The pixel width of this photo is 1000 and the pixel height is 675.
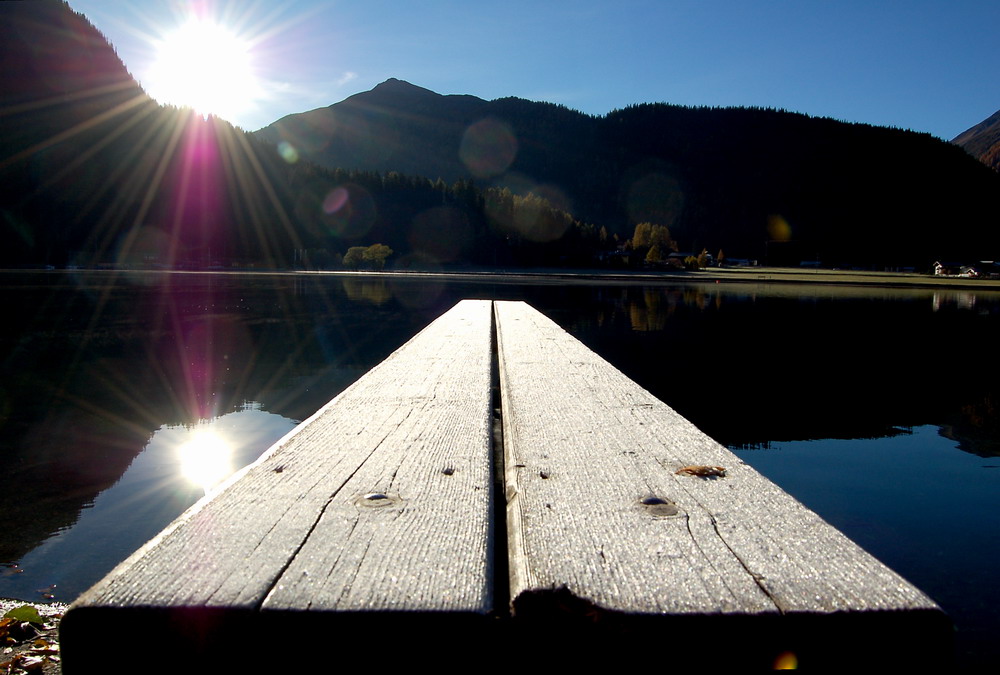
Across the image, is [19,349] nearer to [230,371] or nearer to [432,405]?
[230,371]

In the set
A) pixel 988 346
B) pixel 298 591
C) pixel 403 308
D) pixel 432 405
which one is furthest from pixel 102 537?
pixel 988 346

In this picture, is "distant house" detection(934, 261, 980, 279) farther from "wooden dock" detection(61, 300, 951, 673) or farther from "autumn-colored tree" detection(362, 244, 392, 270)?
"wooden dock" detection(61, 300, 951, 673)

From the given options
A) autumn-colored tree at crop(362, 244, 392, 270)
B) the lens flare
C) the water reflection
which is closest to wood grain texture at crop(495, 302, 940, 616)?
the water reflection

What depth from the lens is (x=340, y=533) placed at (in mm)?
994

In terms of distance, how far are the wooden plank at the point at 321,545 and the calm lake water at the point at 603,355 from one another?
1375mm

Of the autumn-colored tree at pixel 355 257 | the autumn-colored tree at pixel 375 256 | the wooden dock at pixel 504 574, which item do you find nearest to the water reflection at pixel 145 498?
the wooden dock at pixel 504 574

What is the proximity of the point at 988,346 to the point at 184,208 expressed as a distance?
342ft

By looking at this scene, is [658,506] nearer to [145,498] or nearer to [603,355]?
[145,498]

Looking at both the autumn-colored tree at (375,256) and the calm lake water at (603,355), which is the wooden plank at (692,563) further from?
Result: the autumn-colored tree at (375,256)

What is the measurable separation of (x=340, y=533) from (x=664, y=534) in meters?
0.51

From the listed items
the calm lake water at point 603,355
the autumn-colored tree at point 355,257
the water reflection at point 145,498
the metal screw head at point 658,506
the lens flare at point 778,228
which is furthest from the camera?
the lens flare at point 778,228

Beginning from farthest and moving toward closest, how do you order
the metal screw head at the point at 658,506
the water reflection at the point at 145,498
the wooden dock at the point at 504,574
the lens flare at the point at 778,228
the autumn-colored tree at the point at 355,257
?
the lens flare at the point at 778,228 → the autumn-colored tree at the point at 355,257 → the water reflection at the point at 145,498 → the metal screw head at the point at 658,506 → the wooden dock at the point at 504,574

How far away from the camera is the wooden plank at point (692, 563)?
0.78 m

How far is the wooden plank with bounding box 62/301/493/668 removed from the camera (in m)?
0.78
